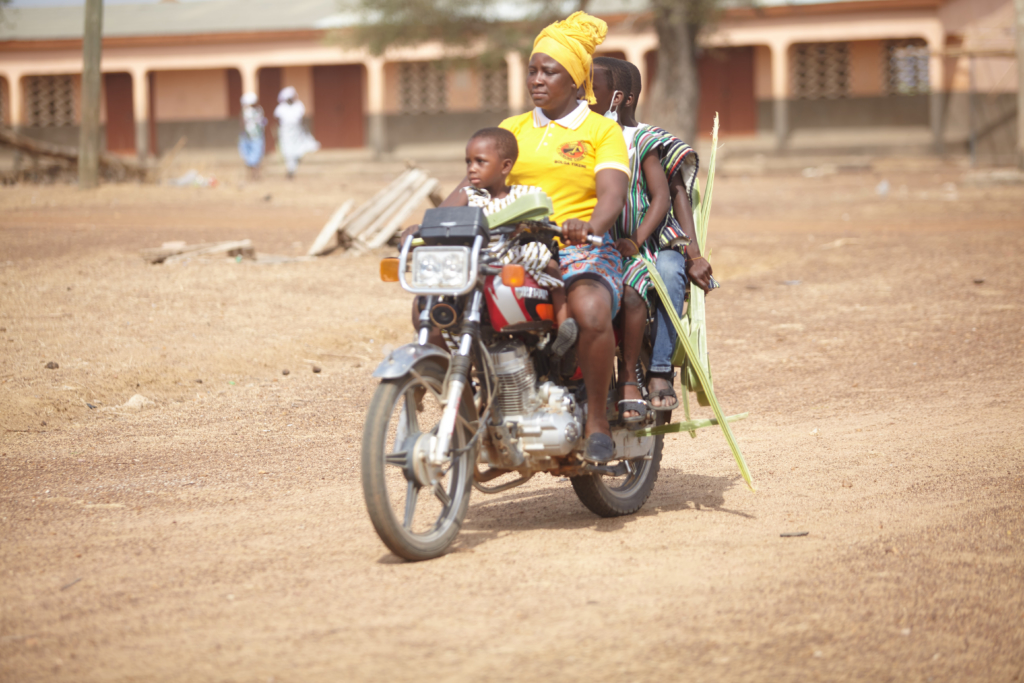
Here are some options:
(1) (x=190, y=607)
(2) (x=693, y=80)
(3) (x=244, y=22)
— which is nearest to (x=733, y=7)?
(2) (x=693, y=80)

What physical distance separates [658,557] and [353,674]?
51.9 inches

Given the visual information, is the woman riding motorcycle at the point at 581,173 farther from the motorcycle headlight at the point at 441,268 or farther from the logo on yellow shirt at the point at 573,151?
the motorcycle headlight at the point at 441,268

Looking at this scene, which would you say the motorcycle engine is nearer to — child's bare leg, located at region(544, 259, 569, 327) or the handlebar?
child's bare leg, located at region(544, 259, 569, 327)

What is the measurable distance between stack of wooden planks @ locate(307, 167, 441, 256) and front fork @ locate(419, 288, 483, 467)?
778cm

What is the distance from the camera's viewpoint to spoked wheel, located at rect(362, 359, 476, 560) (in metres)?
3.28

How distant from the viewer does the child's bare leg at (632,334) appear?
4.00 m

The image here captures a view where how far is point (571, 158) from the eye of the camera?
3898mm

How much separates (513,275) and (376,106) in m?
26.4

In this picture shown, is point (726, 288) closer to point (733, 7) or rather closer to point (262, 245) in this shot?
point (262, 245)

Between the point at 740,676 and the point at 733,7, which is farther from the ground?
the point at 733,7

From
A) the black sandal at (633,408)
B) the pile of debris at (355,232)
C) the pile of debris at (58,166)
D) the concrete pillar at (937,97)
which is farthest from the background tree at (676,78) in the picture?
the black sandal at (633,408)

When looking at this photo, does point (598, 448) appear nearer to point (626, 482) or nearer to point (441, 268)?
point (626, 482)

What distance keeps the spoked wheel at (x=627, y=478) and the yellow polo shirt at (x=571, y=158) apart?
77 centimetres

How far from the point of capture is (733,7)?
24.1 meters
